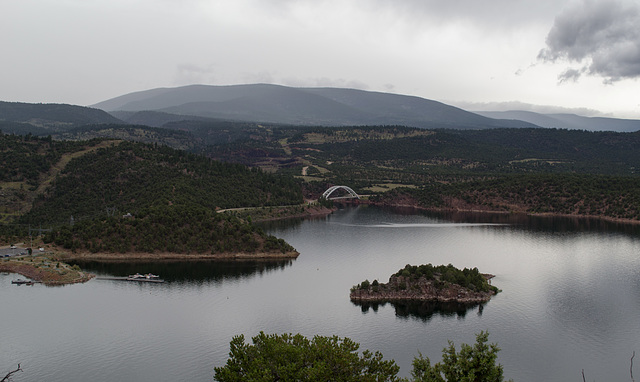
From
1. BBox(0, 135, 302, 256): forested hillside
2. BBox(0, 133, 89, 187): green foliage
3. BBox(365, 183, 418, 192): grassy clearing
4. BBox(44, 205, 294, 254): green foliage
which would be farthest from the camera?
BBox(365, 183, 418, 192): grassy clearing

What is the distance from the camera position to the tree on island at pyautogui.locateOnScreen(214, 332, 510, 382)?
34031 millimetres

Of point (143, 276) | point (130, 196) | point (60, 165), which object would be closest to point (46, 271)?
point (143, 276)

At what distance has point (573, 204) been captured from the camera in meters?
138

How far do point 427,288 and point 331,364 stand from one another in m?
30.5

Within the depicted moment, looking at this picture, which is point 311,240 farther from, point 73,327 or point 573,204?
point 573,204

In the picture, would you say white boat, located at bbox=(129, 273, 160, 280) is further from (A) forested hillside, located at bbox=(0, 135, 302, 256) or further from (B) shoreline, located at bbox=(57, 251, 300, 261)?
(A) forested hillside, located at bbox=(0, 135, 302, 256)

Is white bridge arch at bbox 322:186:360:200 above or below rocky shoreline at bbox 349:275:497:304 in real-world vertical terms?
→ above

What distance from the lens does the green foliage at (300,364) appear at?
35.7 metres

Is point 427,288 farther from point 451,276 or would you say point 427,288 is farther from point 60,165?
point 60,165

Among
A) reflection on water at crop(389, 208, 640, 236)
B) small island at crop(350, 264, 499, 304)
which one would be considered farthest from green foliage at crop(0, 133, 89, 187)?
small island at crop(350, 264, 499, 304)

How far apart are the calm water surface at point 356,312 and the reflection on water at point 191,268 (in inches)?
9.9

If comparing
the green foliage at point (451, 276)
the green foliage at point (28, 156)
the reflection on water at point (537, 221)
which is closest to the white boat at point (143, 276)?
the green foliage at point (451, 276)

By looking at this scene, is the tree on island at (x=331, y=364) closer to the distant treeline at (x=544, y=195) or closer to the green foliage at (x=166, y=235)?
the green foliage at (x=166, y=235)

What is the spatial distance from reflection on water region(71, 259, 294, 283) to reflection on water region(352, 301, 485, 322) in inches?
764
